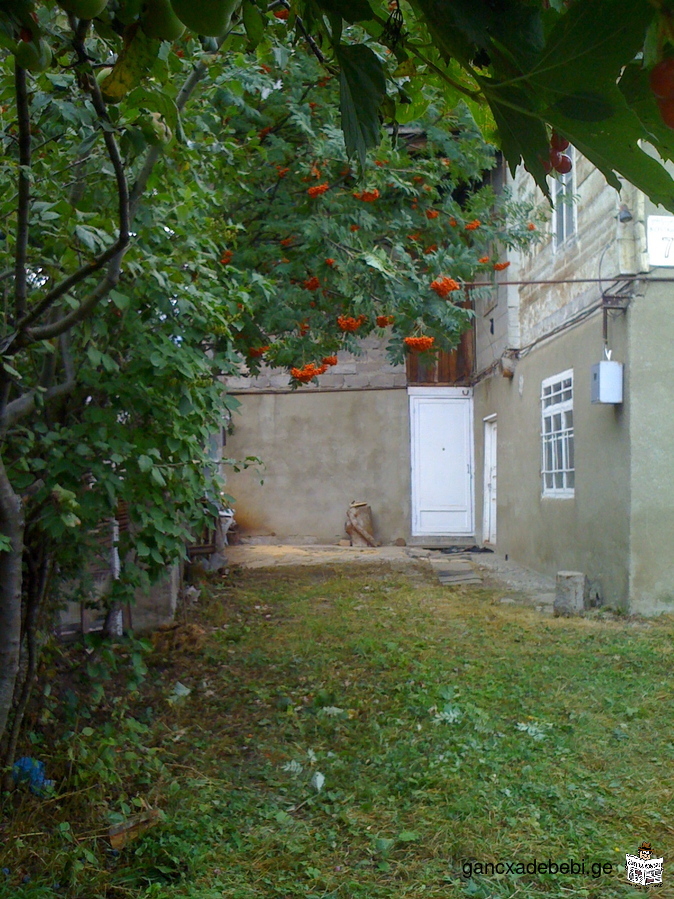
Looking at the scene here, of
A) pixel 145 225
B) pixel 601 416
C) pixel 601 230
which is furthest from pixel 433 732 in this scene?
pixel 601 230

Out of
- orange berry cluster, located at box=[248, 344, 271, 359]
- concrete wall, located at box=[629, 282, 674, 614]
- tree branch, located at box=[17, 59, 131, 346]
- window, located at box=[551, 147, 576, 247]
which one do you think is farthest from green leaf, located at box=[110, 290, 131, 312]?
window, located at box=[551, 147, 576, 247]

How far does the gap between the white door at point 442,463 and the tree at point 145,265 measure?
7.14 meters

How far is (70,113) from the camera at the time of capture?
9.35ft

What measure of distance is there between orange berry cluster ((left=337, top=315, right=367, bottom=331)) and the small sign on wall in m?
2.53

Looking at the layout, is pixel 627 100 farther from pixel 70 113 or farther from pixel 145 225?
pixel 145 225

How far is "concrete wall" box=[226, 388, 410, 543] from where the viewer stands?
1326 cm

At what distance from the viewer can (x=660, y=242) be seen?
6.66 m

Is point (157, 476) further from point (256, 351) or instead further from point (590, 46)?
point (256, 351)

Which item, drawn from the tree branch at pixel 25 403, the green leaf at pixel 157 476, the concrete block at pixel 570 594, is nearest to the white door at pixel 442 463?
the concrete block at pixel 570 594

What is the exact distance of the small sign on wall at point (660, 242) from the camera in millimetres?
6629

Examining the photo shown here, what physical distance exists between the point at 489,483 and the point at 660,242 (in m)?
6.19

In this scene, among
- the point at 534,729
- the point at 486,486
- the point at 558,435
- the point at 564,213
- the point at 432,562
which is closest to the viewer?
the point at 534,729

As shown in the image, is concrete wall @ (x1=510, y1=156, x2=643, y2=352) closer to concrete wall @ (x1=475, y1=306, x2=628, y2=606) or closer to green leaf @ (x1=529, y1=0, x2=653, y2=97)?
concrete wall @ (x1=475, y1=306, x2=628, y2=606)

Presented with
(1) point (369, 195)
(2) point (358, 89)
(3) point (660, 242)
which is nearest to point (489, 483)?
(3) point (660, 242)
